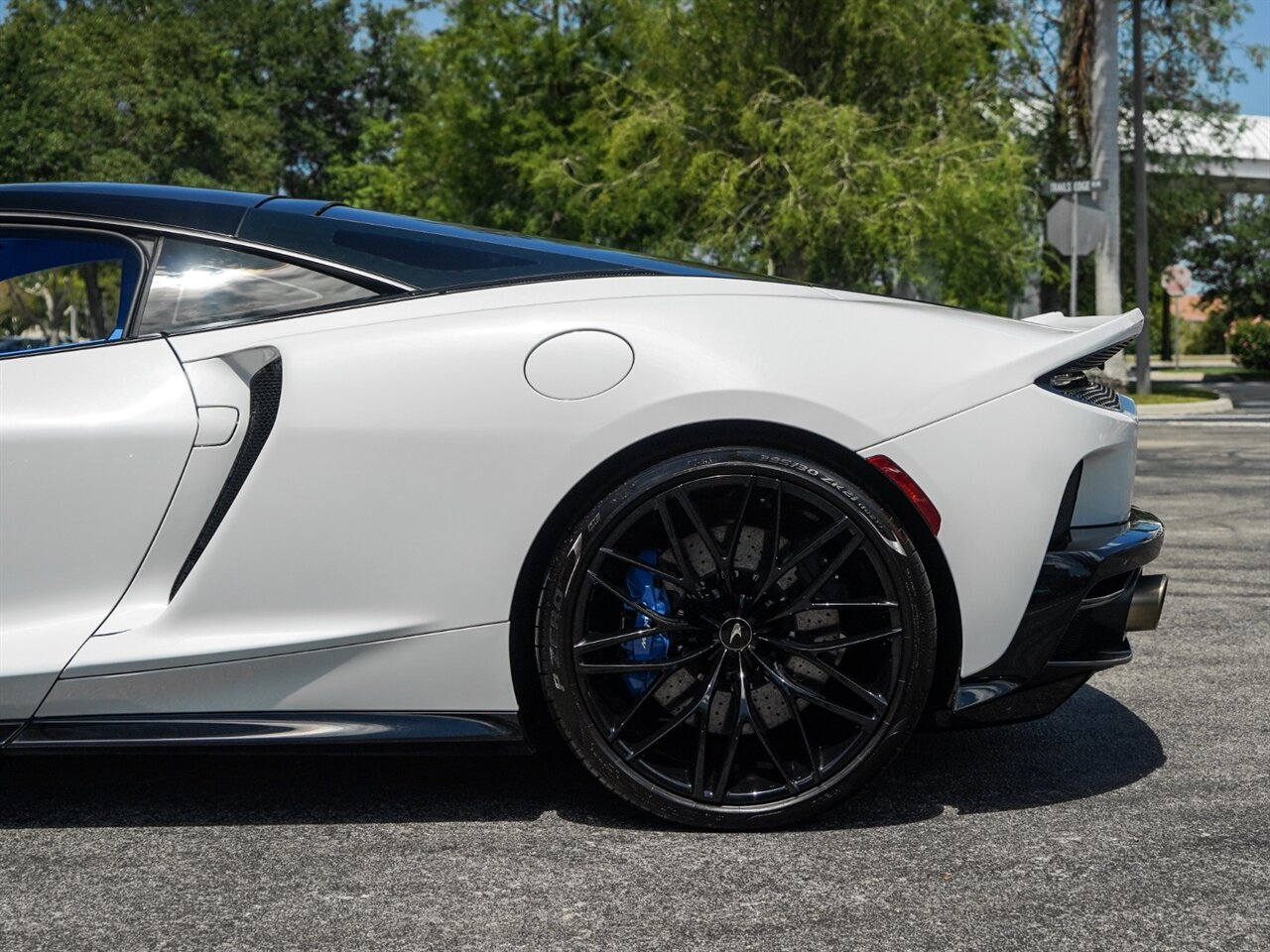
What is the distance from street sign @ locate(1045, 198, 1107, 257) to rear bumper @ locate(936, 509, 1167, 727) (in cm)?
1493

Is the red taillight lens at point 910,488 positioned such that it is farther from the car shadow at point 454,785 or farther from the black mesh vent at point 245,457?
the black mesh vent at point 245,457

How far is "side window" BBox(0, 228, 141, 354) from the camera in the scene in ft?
9.46

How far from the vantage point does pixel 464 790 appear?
312 cm

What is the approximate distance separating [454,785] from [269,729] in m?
0.55

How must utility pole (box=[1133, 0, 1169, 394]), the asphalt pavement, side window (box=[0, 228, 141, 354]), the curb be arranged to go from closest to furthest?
the asphalt pavement
side window (box=[0, 228, 141, 354])
the curb
utility pole (box=[1133, 0, 1169, 394])

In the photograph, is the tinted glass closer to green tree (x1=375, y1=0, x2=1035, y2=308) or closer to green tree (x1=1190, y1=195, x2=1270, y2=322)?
green tree (x1=375, y1=0, x2=1035, y2=308)

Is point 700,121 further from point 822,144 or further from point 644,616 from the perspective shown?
point 644,616

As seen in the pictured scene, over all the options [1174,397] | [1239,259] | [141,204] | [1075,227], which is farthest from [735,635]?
[1239,259]

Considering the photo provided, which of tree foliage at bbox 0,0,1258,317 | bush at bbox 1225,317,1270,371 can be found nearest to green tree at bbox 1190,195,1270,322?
bush at bbox 1225,317,1270,371

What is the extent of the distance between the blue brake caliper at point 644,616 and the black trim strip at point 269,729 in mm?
242

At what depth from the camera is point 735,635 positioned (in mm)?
2725

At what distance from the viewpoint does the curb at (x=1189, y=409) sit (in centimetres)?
1883

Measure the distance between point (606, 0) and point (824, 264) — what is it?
250 inches

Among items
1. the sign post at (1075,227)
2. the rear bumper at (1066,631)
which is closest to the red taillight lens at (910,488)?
the rear bumper at (1066,631)
